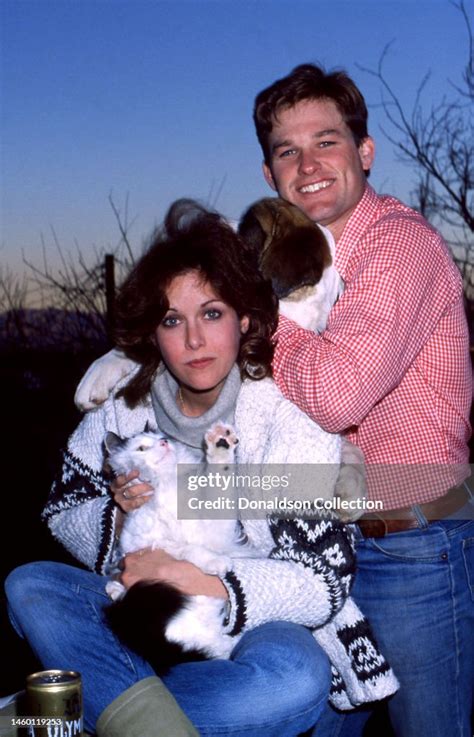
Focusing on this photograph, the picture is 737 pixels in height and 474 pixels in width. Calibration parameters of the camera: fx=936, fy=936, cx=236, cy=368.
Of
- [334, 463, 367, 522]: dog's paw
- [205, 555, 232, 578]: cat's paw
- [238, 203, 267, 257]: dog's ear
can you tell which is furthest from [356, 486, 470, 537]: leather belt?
[238, 203, 267, 257]: dog's ear

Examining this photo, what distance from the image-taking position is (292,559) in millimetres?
2867

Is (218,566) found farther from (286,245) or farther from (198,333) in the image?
(286,245)

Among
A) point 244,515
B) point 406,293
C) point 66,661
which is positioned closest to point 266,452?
point 244,515

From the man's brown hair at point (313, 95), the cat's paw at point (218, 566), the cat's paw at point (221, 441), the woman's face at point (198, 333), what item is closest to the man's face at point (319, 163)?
the man's brown hair at point (313, 95)

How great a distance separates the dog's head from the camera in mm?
3172

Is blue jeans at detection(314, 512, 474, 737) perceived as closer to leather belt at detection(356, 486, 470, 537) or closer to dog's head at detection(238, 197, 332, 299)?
leather belt at detection(356, 486, 470, 537)

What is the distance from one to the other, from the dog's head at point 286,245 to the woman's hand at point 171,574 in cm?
100

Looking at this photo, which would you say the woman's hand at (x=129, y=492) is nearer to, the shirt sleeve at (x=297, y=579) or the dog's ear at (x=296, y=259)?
the shirt sleeve at (x=297, y=579)

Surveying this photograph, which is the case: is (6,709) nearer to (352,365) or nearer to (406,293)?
(352,365)

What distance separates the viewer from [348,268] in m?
3.24

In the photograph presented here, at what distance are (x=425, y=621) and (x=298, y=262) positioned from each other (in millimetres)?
1251

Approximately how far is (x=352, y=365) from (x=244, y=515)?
2.08 ft

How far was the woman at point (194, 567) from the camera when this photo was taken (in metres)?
2.74

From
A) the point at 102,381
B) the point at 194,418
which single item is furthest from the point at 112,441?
the point at 102,381
